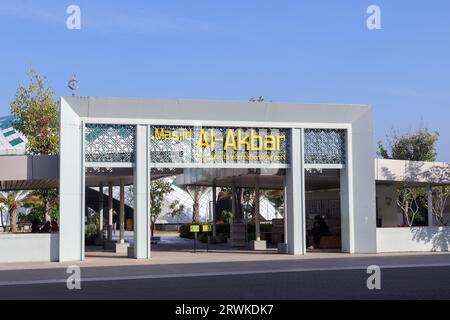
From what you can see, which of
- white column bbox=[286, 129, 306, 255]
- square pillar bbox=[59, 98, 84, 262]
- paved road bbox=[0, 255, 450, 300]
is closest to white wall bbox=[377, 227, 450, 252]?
white column bbox=[286, 129, 306, 255]

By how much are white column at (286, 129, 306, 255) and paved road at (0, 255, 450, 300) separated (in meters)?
3.01

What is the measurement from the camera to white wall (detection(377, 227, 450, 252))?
84.5 ft

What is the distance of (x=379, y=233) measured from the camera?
25.6 meters

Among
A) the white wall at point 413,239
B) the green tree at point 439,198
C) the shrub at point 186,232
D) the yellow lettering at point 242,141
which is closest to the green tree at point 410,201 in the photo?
the green tree at point 439,198

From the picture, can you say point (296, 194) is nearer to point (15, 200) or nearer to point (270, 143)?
point (270, 143)

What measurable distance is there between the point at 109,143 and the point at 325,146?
8.24m

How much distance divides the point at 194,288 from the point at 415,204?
3598cm

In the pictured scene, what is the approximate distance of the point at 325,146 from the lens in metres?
25.1

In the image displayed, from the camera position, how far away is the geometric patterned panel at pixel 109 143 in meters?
22.7

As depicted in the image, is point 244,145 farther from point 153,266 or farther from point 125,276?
point 125,276

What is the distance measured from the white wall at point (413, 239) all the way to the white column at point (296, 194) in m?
3.37

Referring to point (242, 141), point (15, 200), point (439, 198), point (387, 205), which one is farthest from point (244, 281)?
point (15, 200)
